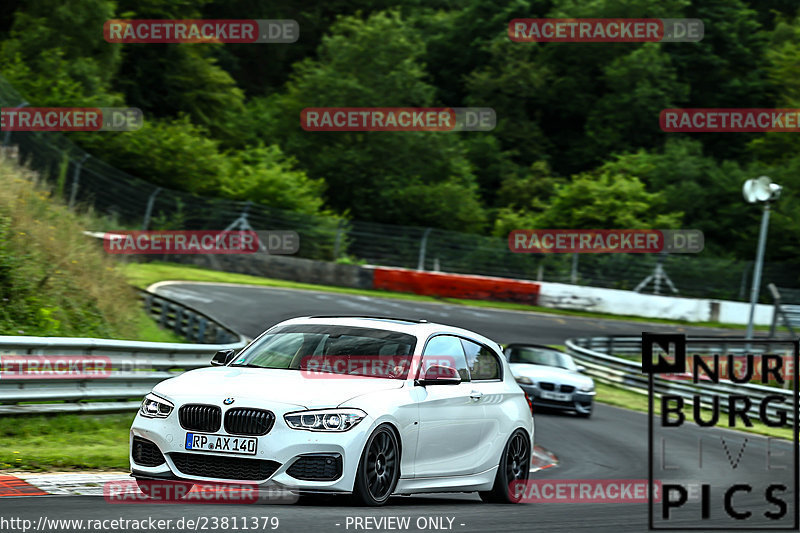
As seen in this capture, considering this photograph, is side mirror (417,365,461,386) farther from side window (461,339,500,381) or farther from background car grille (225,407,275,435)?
background car grille (225,407,275,435)

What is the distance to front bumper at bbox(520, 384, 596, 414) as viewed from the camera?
20750mm

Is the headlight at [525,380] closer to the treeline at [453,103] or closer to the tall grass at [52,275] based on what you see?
the tall grass at [52,275]

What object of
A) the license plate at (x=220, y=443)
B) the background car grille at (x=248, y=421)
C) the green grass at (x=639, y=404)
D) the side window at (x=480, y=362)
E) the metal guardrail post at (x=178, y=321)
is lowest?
the green grass at (x=639, y=404)

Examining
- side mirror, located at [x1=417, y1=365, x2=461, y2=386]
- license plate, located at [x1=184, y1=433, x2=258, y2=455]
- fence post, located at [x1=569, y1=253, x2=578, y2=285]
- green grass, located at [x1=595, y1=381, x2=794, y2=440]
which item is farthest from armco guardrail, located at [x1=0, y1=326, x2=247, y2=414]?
fence post, located at [x1=569, y1=253, x2=578, y2=285]

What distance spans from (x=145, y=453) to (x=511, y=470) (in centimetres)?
361

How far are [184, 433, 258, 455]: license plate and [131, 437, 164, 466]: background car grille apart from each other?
0.28m

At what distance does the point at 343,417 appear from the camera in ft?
26.1

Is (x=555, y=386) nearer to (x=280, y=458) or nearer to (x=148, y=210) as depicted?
(x=280, y=458)

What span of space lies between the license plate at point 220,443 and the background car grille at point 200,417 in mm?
56

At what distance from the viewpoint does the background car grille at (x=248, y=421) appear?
25.7 feet

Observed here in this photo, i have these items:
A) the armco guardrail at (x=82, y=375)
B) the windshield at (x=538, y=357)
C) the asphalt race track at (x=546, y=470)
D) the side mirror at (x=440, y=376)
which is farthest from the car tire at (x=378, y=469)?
the windshield at (x=538, y=357)

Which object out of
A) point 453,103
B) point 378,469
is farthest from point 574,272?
point 453,103

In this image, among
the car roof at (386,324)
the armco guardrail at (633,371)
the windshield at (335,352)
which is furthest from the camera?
the armco guardrail at (633,371)

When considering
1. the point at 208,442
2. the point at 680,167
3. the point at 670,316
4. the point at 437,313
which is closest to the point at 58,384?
the point at 208,442
